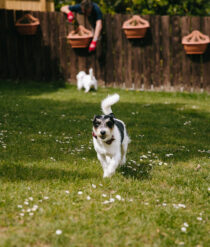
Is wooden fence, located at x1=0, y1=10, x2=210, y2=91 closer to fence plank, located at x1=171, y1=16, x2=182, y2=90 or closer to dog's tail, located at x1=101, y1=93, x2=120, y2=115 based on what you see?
fence plank, located at x1=171, y1=16, x2=182, y2=90

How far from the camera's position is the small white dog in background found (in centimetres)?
1148

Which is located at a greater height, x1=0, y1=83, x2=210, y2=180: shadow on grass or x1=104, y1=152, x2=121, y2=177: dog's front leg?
x1=104, y1=152, x2=121, y2=177: dog's front leg

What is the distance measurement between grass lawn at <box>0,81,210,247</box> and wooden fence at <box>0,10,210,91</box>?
3.13 metres

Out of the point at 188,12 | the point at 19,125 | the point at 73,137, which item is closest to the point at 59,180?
the point at 73,137

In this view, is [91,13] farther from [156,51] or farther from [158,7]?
[158,7]

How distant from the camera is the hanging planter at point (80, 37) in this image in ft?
39.2

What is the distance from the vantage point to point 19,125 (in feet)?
23.9

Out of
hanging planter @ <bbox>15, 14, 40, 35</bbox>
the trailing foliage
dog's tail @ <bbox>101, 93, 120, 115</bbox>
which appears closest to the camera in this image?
dog's tail @ <bbox>101, 93, 120, 115</bbox>

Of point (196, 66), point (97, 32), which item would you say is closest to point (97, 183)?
point (196, 66)

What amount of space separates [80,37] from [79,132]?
5677mm

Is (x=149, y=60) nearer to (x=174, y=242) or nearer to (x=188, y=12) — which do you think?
(x=188, y=12)

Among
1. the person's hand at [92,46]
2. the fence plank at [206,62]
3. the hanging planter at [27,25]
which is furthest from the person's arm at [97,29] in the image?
the fence plank at [206,62]

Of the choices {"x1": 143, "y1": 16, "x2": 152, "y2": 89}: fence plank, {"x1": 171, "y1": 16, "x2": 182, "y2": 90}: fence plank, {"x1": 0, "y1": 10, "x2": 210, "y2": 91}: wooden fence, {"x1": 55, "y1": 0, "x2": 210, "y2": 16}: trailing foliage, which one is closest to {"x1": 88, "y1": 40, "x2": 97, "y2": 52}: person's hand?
{"x1": 0, "y1": 10, "x2": 210, "y2": 91}: wooden fence

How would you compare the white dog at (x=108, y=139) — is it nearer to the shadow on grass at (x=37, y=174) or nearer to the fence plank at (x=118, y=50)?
the shadow on grass at (x=37, y=174)
